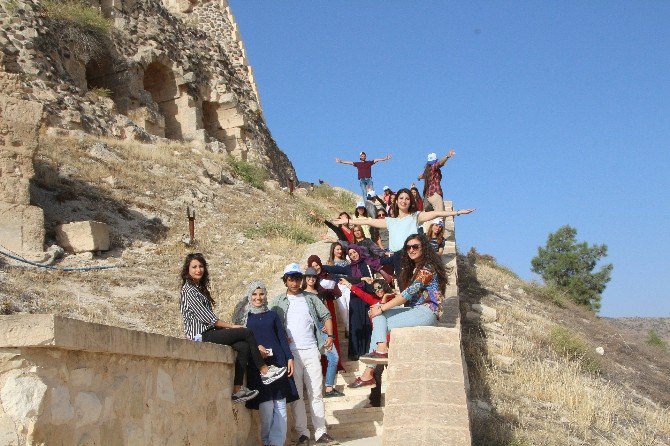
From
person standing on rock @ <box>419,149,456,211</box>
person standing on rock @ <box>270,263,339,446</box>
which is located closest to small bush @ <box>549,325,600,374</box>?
person standing on rock @ <box>419,149,456,211</box>

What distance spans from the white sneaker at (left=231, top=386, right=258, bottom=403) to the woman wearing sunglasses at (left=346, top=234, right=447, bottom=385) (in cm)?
109

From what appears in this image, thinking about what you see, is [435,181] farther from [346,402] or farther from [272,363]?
[272,363]

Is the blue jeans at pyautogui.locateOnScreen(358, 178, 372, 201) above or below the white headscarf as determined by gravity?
above

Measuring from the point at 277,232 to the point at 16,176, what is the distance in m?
5.74

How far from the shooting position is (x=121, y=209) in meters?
15.7

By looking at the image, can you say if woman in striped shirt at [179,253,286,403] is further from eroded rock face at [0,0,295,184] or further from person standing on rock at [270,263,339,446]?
eroded rock face at [0,0,295,184]

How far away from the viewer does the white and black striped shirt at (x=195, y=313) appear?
6.39 meters

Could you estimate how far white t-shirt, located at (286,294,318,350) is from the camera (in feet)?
23.5

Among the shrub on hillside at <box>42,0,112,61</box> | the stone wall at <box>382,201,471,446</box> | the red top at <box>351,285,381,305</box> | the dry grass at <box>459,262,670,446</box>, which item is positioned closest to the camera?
the stone wall at <box>382,201,471,446</box>

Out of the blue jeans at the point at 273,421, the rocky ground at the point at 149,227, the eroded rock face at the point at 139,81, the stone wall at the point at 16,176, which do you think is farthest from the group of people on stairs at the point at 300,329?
the eroded rock face at the point at 139,81

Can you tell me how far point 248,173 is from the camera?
71.9 feet

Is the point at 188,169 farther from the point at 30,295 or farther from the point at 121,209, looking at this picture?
the point at 30,295

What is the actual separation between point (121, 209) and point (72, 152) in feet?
9.03

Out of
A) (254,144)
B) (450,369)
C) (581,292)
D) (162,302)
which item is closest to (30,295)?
(162,302)
